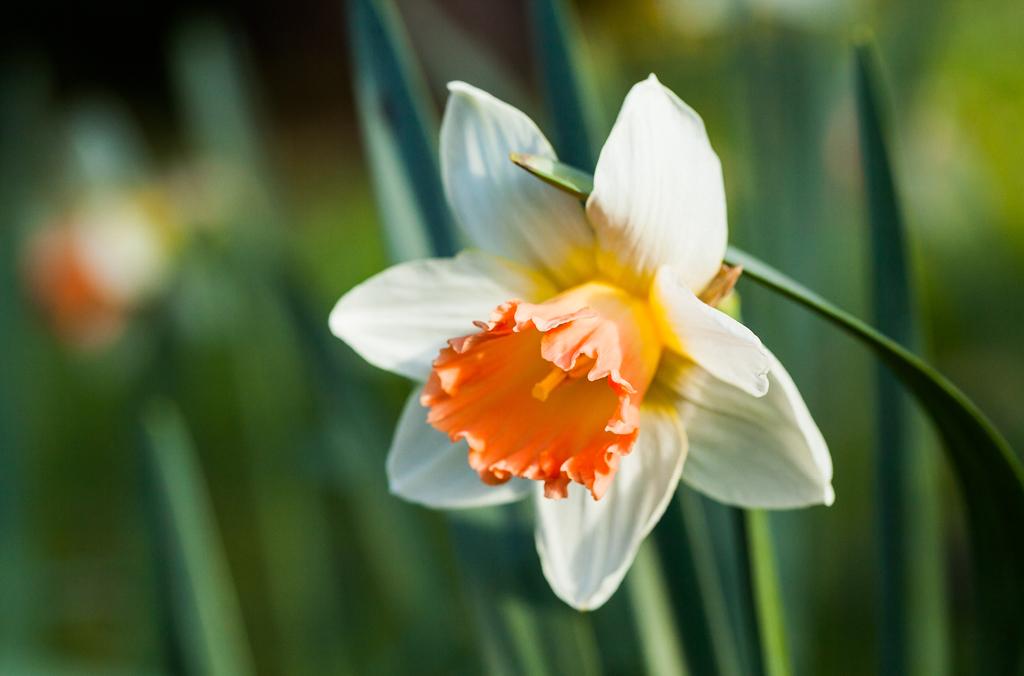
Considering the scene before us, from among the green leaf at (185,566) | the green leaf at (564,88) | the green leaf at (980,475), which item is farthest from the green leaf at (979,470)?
the green leaf at (185,566)

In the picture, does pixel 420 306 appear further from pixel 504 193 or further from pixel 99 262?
pixel 99 262

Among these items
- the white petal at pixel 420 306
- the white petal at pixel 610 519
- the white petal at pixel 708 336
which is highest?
the white petal at pixel 420 306

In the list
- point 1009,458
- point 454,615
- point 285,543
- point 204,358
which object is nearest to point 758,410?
point 1009,458

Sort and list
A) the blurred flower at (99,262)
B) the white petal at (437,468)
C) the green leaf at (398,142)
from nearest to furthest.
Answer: the white petal at (437,468) < the green leaf at (398,142) < the blurred flower at (99,262)

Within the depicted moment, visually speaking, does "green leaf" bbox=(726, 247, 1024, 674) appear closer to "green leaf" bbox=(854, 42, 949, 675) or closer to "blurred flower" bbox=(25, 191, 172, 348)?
"green leaf" bbox=(854, 42, 949, 675)

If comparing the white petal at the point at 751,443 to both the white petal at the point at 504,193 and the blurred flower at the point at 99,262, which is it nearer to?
the white petal at the point at 504,193

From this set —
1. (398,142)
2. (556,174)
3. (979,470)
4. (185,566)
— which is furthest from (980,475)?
(185,566)

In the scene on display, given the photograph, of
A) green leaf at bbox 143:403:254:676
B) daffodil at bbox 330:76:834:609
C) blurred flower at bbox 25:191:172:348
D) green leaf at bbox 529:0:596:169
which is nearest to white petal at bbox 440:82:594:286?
daffodil at bbox 330:76:834:609
